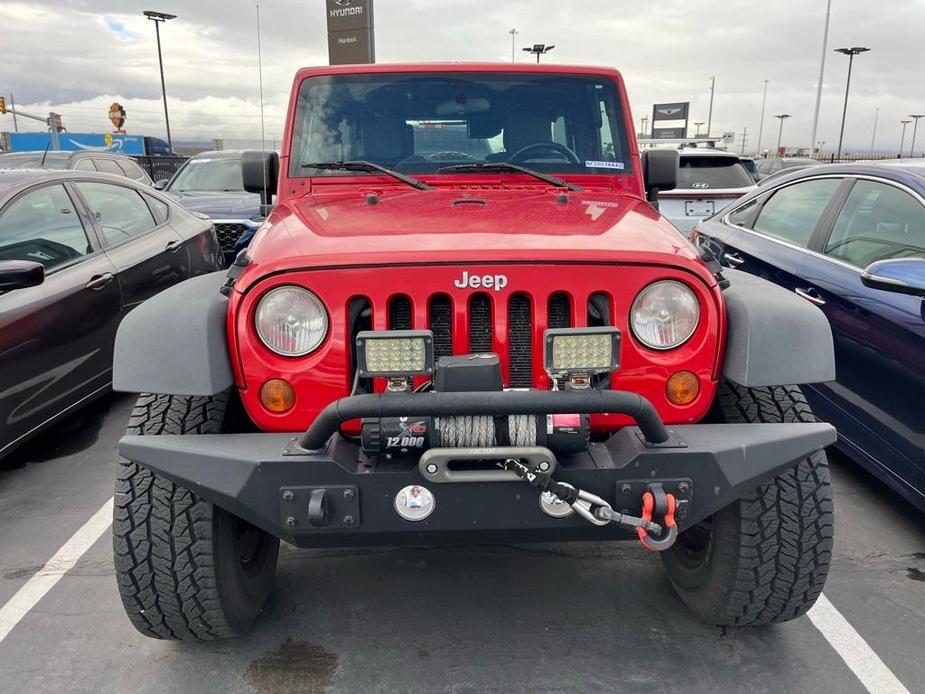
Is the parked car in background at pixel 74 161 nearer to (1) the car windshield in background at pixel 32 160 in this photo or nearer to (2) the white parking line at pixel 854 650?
(1) the car windshield in background at pixel 32 160

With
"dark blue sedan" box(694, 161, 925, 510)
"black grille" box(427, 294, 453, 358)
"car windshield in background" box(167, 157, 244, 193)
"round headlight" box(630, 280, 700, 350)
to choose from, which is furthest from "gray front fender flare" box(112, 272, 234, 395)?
"car windshield in background" box(167, 157, 244, 193)

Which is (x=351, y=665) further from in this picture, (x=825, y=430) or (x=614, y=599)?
(x=825, y=430)

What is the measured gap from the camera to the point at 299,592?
2.89m

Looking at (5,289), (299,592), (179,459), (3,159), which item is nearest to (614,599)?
(299,592)

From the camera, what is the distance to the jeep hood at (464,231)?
215 cm

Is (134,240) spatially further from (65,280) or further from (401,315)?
(401,315)

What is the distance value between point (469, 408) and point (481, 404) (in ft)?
0.10

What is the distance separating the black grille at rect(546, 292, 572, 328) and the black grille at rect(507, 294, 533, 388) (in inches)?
2.5

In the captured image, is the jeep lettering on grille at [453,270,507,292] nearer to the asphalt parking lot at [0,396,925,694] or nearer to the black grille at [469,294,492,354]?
the black grille at [469,294,492,354]

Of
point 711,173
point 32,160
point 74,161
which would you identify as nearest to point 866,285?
point 711,173

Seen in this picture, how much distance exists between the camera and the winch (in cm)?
193

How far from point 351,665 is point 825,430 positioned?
1.64 meters

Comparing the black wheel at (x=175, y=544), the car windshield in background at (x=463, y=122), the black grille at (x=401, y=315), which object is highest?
the car windshield in background at (x=463, y=122)

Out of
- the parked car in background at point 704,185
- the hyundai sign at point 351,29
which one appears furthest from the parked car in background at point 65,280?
the hyundai sign at point 351,29
